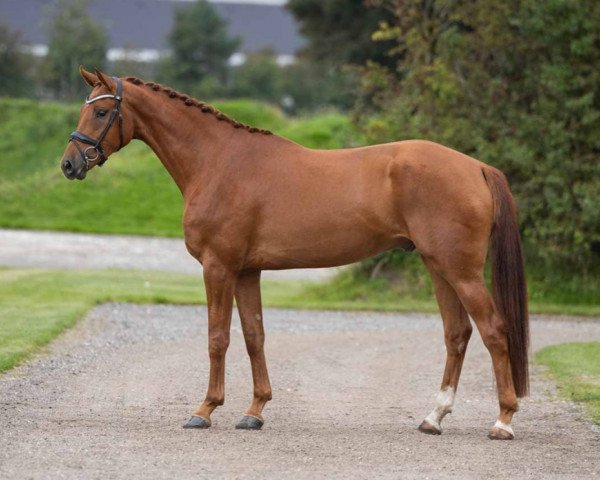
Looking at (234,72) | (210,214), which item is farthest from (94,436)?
(234,72)

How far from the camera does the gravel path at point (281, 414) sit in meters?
7.11

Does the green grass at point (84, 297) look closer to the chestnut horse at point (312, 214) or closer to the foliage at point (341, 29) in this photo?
the chestnut horse at point (312, 214)

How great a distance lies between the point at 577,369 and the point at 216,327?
4703mm

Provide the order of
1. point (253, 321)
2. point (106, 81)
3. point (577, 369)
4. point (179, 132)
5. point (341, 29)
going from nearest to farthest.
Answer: point (106, 81) → point (253, 321) → point (179, 132) → point (577, 369) → point (341, 29)

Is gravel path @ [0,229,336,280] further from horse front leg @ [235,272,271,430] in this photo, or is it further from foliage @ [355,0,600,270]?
horse front leg @ [235,272,271,430]

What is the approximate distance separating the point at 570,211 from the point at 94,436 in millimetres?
11457

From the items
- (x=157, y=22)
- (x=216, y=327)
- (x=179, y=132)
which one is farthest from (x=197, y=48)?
(x=216, y=327)

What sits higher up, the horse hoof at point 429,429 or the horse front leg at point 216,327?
the horse front leg at point 216,327

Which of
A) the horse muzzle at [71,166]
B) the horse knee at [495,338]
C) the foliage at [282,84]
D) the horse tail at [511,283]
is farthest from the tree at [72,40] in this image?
the horse knee at [495,338]

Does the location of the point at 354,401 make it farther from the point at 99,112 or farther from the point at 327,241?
the point at 99,112

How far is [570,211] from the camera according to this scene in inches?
702

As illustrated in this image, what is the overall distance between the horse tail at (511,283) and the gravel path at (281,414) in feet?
1.76

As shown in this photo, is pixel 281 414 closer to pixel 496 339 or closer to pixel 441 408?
pixel 441 408

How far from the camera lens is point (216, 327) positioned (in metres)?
8.80
